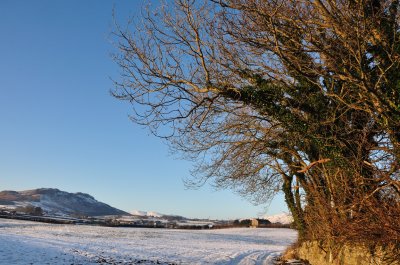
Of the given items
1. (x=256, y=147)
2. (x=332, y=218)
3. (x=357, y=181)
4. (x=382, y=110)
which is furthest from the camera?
(x=256, y=147)

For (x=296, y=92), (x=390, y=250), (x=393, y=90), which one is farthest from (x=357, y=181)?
(x=296, y=92)

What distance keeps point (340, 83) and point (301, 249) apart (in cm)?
1202

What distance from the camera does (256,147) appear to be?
19469mm

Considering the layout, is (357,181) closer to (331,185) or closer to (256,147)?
(331,185)

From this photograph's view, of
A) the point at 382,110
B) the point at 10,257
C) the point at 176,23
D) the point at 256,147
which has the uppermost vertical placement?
the point at 176,23

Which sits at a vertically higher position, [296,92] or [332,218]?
[296,92]

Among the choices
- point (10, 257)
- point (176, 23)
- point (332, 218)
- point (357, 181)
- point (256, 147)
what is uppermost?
point (176, 23)

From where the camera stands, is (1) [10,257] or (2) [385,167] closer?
(2) [385,167]

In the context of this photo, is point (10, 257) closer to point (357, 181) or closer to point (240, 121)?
point (240, 121)

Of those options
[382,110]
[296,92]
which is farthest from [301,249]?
[382,110]

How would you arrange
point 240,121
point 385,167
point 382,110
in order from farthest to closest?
point 240,121 < point 385,167 < point 382,110

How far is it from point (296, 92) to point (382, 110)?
5060 mm

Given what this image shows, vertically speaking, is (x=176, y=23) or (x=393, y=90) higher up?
(x=176, y=23)

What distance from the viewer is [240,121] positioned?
58.9ft
